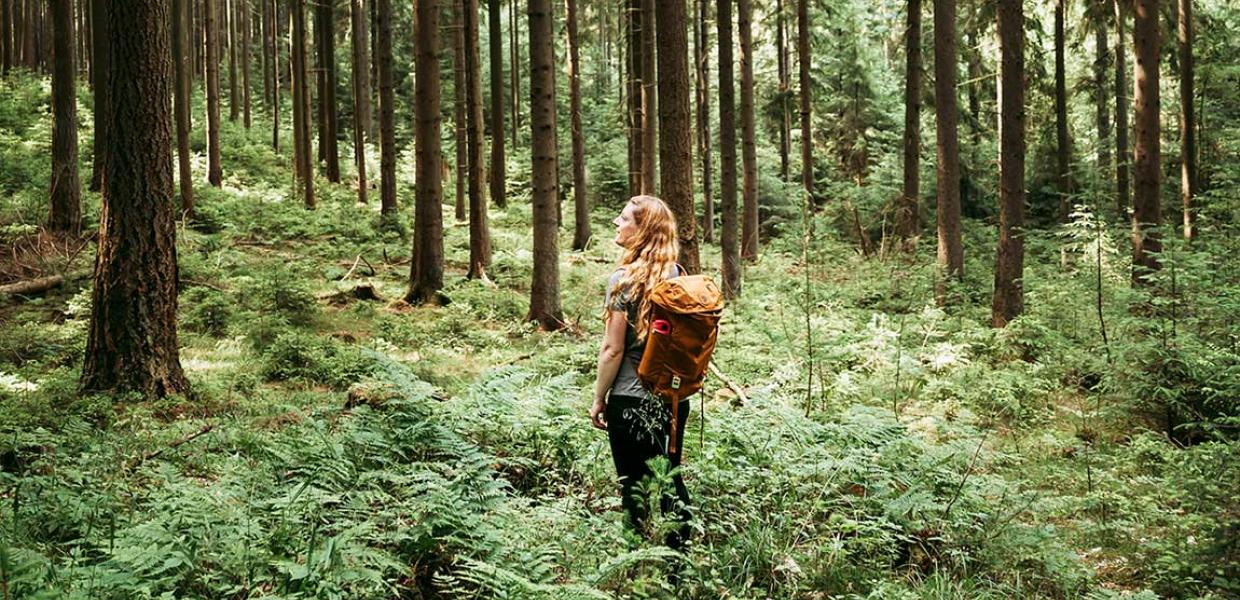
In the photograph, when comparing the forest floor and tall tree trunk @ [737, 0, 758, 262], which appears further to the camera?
tall tree trunk @ [737, 0, 758, 262]

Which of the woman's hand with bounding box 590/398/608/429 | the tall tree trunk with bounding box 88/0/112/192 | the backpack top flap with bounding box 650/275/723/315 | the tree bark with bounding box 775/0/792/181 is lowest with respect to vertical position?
the woman's hand with bounding box 590/398/608/429

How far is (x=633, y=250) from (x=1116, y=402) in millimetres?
6624

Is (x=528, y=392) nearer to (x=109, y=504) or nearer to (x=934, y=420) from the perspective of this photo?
(x=109, y=504)

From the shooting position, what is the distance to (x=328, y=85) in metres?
25.2

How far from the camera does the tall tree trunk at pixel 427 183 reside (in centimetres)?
1455

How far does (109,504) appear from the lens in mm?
4668

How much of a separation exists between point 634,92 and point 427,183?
11.8 metres

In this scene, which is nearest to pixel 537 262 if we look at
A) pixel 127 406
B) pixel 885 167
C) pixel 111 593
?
pixel 127 406

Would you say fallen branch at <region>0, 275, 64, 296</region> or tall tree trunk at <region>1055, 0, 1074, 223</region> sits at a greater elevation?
tall tree trunk at <region>1055, 0, 1074, 223</region>

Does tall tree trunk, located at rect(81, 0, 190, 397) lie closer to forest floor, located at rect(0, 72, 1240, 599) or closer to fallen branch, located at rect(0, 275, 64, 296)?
forest floor, located at rect(0, 72, 1240, 599)

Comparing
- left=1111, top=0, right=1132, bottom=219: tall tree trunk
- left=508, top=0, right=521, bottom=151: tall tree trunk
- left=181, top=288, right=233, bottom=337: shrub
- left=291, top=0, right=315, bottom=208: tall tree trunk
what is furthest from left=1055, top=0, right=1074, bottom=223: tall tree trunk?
left=181, top=288, right=233, bottom=337: shrub

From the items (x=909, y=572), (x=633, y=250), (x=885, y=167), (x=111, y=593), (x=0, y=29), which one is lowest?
(x=909, y=572)

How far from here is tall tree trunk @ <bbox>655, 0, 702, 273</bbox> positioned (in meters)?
10.5

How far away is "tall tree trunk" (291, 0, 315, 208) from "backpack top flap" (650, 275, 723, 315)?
19.8m
